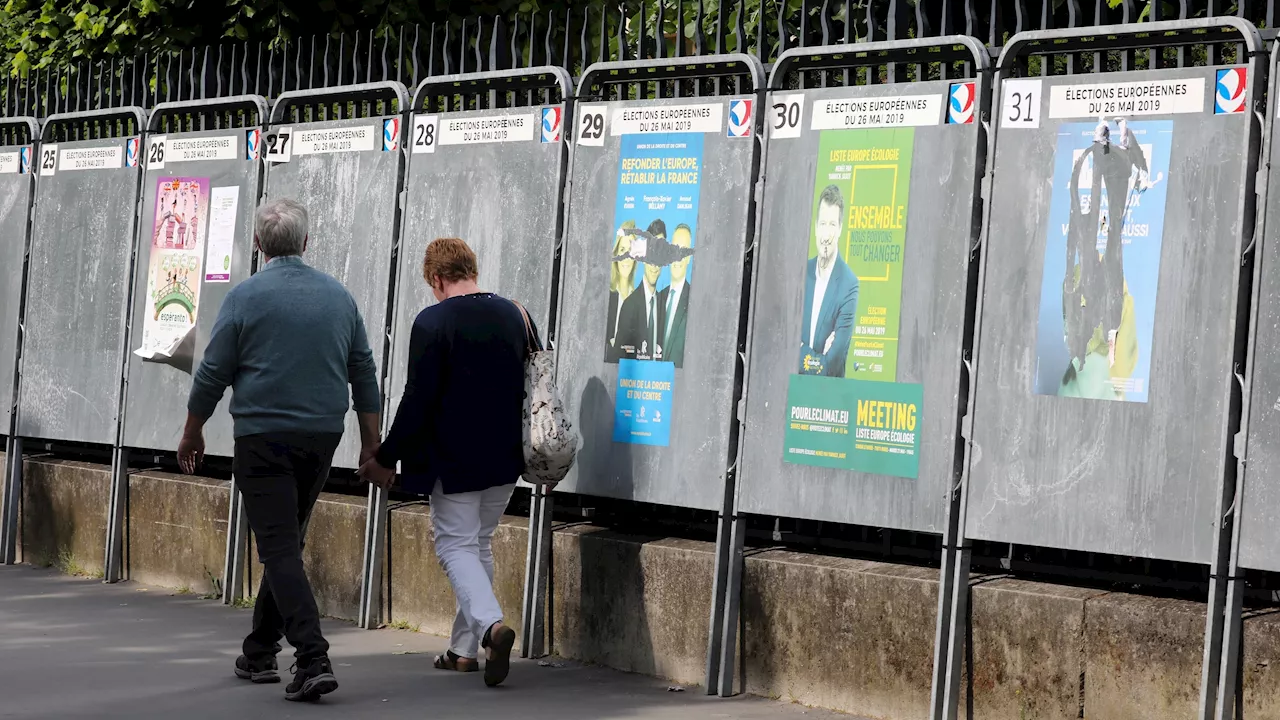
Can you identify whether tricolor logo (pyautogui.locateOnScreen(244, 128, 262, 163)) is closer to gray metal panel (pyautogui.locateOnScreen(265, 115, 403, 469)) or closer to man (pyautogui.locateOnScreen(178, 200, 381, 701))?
gray metal panel (pyautogui.locateOnScreen(265, 115, 403, 469))

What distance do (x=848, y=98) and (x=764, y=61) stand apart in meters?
0.64

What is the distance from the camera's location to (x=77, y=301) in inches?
443

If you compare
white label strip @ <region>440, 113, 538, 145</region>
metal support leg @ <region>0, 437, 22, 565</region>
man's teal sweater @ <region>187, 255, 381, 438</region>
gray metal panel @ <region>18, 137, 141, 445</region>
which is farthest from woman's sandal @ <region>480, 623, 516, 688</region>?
metal support leg @ <region>0, 437, 22, 565</region>

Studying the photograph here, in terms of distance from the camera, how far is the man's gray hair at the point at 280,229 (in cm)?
733

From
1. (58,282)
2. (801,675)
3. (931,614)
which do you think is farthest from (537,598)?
(58,282)

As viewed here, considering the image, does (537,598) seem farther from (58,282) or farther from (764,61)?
(58,282)

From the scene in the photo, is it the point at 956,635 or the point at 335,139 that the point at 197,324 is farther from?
the point at 956,635

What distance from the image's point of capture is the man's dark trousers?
23.4 feet

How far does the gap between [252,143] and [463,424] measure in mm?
3184

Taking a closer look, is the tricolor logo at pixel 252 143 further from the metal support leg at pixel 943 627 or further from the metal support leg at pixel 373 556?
the metal support leg at pixel 943 627

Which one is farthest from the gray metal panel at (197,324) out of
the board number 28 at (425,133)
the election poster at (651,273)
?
the election poster at (651,273)

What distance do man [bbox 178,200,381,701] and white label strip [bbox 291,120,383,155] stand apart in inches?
76.3

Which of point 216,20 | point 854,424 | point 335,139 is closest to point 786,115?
point 854,424

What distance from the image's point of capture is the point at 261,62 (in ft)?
34.0
